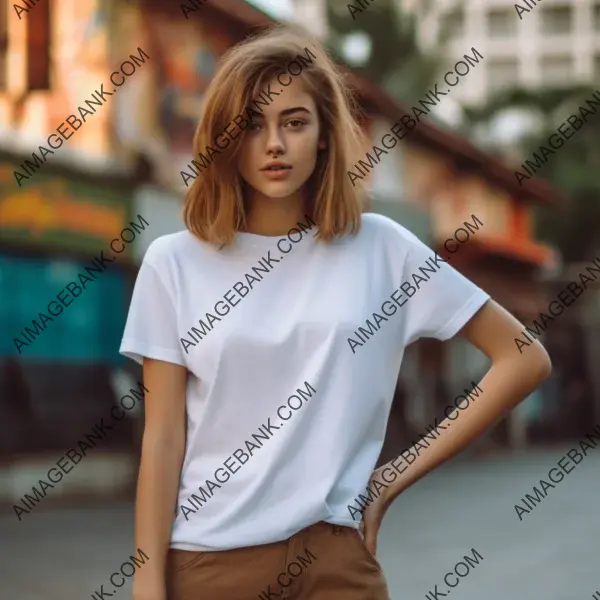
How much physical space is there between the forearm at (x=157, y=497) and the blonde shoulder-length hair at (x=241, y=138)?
0.36 metres

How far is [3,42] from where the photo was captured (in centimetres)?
1279

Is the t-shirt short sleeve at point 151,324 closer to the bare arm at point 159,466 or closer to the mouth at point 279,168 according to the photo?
the bare arm at point 159,466

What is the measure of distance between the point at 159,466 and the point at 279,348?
286 mm

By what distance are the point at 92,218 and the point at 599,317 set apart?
69.4ft

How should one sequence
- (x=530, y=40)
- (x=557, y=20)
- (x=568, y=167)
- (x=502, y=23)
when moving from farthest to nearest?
1. (x=502, y=23)
2. (x=530, y=40)
3. (x=557, y=20)
4. (x=568, y=167)

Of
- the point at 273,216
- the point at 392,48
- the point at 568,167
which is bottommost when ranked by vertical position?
the point at 568,167

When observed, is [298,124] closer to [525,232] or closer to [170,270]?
[170,270]

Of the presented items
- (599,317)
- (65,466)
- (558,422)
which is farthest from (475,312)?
(599,317)

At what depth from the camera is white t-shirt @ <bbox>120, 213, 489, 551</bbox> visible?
216 centimetres

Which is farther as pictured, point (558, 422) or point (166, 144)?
point (558, 422)

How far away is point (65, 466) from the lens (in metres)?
12.6

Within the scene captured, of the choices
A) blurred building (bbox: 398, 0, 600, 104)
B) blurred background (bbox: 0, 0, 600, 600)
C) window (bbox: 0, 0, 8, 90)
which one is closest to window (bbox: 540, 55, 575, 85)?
blurred building (bbox: 398, 0, 600, 104)

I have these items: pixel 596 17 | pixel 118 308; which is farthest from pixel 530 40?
pixel 118 308

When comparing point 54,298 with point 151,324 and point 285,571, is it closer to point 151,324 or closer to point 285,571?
point 151,324
